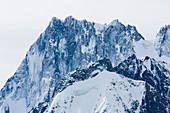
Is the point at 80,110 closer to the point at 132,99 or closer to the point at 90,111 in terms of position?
the point at 90,111

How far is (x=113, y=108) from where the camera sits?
636 ft

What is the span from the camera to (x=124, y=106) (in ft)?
641

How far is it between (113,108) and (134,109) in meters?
8.85

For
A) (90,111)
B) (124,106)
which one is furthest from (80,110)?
(124,106)

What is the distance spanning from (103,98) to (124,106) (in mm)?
9382

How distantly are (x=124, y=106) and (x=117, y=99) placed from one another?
442 cm

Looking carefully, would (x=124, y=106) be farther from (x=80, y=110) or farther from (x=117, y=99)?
(x=80, y=110)

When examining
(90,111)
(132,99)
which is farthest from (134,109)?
(90,111)

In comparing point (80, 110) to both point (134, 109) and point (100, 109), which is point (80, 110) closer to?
point (100, 109)

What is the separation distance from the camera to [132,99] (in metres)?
200

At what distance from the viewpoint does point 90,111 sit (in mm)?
197500

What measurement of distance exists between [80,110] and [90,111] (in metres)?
4.28

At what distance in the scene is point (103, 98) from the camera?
7869 inches

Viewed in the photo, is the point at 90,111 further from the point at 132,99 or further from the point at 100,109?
the point at 132,99
